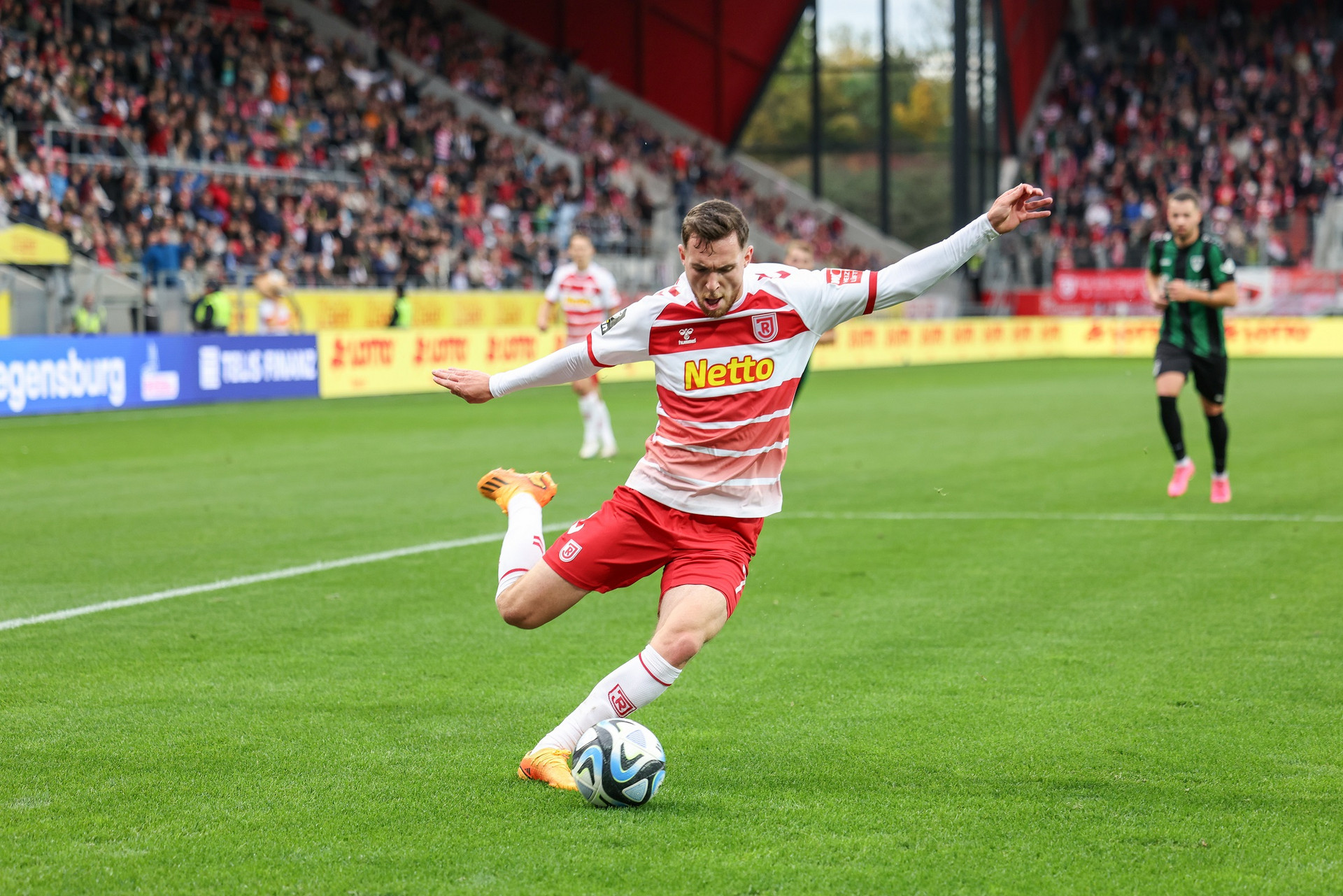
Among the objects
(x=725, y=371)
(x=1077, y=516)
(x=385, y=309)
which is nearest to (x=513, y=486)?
(x=725, y=371)

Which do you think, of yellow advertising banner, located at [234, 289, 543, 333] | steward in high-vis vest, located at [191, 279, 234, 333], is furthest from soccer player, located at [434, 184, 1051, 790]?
yellow advertising banner, located at [234, 289, 543, 333]

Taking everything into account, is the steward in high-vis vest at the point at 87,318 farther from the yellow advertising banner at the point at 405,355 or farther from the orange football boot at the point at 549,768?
the orange football boot at the point at 549,768

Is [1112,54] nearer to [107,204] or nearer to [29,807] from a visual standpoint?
[107,204]

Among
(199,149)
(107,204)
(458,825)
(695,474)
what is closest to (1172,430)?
(695,474)

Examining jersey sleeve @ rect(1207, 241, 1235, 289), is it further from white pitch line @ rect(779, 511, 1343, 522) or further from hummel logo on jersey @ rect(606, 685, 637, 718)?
hummel logo on jersey @ rect(606, 685, 637, 718)

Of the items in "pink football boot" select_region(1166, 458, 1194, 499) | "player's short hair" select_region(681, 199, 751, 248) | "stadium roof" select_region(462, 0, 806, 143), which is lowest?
"pink football boot" select_region(1166, 458, 1194, 499)

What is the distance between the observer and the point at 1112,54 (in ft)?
177

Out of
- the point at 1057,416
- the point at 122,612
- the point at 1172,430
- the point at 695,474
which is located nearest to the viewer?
the point at 695,474

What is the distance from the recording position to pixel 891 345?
36.2m

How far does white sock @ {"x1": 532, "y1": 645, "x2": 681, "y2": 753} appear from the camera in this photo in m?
4.63

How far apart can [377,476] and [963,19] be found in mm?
36213

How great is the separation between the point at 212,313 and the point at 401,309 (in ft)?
16.0

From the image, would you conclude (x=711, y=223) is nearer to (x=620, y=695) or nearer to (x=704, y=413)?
(x=704, y=413)

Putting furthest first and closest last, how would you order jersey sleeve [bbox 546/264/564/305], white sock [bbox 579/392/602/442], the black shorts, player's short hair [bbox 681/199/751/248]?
jersey sleeve [bbox 546/264/564/305] → white sock [bbox 579/392/602/442] → the black shorts → player's short hair [bbox 681/199/751/248]
